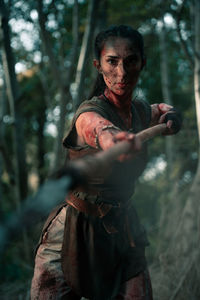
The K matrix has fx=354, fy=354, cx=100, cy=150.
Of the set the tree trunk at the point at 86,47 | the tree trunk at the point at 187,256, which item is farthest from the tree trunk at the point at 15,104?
the tree trunk at the point at 187,256

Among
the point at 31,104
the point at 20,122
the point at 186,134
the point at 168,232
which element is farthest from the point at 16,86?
the point at 31,104

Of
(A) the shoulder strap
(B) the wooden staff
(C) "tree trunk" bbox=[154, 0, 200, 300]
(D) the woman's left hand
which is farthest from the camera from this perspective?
(C) "tree trunk" bbox=[154, 0, 200, 300]

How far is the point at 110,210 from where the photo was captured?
1.99 m

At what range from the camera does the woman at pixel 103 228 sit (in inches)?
76.0

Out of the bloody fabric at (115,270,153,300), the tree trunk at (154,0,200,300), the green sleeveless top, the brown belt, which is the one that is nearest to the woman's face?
the green sleeveless top

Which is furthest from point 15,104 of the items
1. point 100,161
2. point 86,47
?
point 100,161

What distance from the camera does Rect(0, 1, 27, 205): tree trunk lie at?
16.2 feet

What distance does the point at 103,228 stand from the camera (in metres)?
1.98

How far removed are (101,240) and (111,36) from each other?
1.20 metres

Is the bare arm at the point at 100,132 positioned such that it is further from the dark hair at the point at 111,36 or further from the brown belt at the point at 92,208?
the dark hair at the point at 111,36

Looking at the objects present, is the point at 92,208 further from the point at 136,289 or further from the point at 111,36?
the point at 111,36

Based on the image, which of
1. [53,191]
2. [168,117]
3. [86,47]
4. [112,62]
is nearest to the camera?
[53,191]

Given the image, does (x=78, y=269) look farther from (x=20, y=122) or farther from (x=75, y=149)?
(x=20, y=122)

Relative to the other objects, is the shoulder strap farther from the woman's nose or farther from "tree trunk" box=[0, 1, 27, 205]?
"tree trunk" box=[0, 1, 27, 205]
